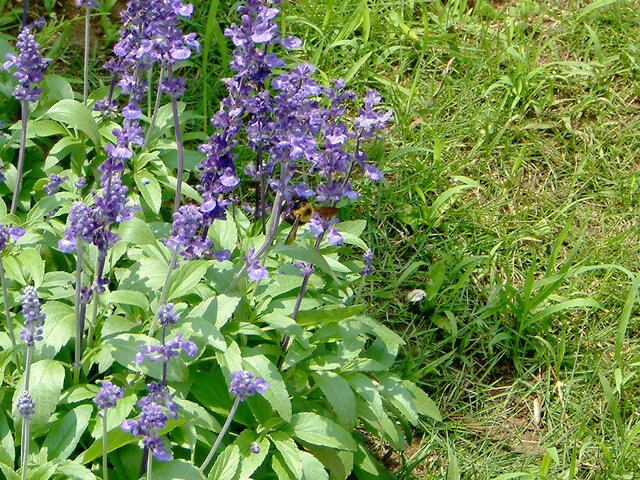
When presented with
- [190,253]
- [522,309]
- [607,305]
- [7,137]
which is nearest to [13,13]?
[7,137]

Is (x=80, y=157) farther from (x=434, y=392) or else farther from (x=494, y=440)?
(x=494, y=440)

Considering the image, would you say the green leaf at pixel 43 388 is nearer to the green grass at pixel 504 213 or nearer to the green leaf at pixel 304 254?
the green leaf at pixel 304 254

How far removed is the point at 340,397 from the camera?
12.1ft

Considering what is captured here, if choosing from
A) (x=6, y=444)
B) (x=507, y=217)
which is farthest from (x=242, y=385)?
(x=507, y=217)

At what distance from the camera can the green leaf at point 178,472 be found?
3291mm

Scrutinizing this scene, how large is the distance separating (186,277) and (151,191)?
2.77ft

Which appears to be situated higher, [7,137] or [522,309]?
[7,137]

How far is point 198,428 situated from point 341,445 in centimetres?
58

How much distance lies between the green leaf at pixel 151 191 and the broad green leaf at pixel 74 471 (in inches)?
56.4

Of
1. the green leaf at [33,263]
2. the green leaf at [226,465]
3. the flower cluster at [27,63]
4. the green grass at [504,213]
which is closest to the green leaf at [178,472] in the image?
the green leaf at [226,465]

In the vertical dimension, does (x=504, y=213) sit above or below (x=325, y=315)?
below

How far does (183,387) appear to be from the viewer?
11.8 feet

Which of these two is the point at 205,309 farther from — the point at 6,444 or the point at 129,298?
the point at 6,444

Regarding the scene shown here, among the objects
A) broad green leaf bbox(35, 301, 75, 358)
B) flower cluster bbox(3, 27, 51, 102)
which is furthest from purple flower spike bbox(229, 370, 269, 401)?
flower cluster bbox(3, 27, 51, 102)
